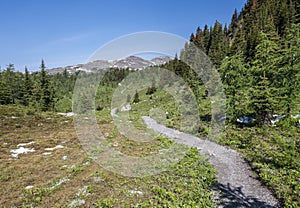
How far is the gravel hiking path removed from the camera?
8.37 metres

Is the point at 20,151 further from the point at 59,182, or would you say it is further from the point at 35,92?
the point at 35,92

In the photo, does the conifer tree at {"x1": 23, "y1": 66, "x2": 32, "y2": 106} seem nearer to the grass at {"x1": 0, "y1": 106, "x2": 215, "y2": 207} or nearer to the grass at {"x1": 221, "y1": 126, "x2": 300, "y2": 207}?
the grass at {"x1": 0, "y1": 106, "x2": 215, "y2": 207}

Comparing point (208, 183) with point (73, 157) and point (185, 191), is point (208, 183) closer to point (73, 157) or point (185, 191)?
point (185, 191)

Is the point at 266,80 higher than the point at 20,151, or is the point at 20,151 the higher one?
the point at 266,80

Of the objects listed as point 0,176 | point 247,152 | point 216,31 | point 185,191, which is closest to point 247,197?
point 185,191

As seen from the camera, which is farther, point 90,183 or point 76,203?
point 90,183

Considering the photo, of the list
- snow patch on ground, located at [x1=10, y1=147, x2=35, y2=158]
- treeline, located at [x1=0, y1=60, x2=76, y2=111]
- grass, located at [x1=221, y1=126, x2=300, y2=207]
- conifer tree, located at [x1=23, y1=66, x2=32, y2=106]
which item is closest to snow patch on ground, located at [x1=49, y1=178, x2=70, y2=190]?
snow patch on ground, located at [x1=10, y1=147, x2=35, y2=158]

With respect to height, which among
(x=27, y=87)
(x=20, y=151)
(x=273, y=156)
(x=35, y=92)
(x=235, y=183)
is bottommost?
(x=235, y=183)

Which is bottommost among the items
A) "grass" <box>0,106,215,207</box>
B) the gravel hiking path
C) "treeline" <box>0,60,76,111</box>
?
the gravel hiking path

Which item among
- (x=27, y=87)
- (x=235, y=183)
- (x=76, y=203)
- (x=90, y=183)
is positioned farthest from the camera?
(x=27, y=87)

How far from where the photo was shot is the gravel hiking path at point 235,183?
837cm

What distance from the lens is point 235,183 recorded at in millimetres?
10086

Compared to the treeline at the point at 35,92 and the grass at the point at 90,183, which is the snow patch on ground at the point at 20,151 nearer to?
the grass at the point at 90,183

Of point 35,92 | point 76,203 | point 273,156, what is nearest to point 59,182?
point 76,203
